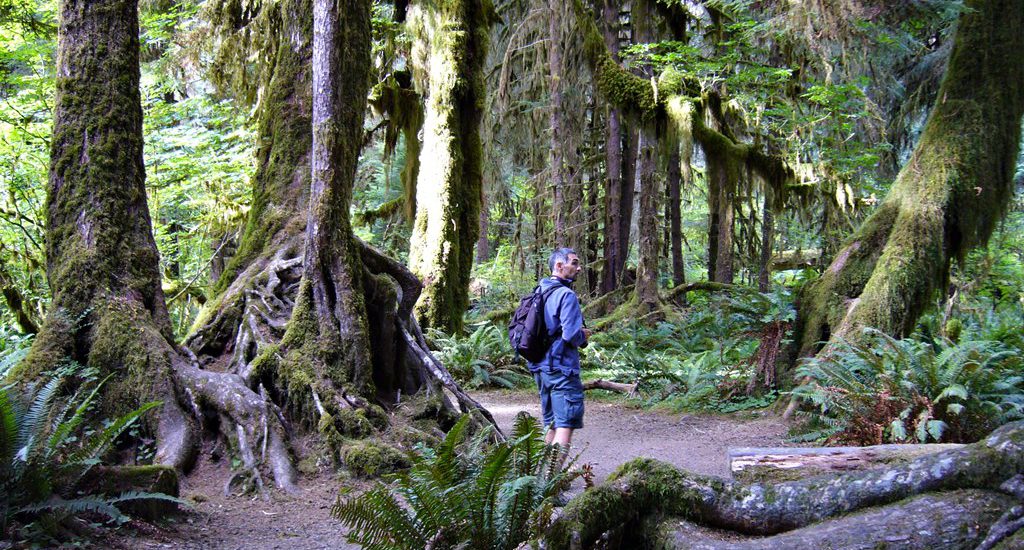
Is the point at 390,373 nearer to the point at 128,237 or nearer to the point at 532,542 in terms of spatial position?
the point at 128,237

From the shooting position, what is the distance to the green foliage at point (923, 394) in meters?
6.24

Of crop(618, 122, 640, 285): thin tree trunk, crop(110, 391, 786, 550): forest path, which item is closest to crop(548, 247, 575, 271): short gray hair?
crop(110, 391, 786, 550): forest path

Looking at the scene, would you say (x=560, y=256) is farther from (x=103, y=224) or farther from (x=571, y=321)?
(x=103, y=224)

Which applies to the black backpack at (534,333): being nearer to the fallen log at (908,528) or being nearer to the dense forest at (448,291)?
the dense forest at (448,291)

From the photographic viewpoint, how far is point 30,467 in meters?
3.95

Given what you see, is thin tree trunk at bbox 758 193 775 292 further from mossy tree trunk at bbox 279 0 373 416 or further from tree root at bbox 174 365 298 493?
tree root at bbox 174 365 298 493

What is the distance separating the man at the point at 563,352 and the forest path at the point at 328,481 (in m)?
0.69

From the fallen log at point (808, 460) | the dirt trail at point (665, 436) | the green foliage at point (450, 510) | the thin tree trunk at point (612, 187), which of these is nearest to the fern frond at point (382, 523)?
the green foliage at point (450, 510)

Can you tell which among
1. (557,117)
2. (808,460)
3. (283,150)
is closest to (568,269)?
(808,460)

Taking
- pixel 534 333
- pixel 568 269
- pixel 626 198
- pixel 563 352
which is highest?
pixel 626 198

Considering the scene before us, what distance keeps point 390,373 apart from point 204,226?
26.8 ft

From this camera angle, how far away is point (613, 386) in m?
11.8

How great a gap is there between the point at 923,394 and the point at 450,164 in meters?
8.93

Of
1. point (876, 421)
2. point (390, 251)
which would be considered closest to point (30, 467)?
point (876, 421)
